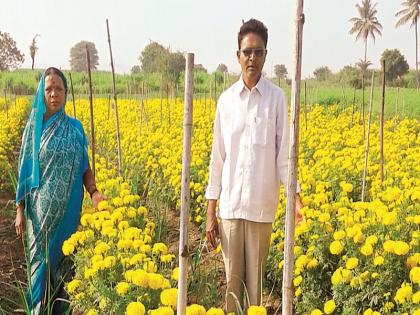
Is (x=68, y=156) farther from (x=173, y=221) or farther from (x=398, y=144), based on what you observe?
(x=398, y=144)

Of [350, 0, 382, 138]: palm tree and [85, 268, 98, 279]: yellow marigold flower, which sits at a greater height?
[350, 0, 382, 138]: palm tree

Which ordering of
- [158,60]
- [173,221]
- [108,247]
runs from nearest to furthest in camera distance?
1. [108,247]
2. [173,221]
3. [158,60]

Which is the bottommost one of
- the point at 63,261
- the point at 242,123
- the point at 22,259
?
the point at 22,259

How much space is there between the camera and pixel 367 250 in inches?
120

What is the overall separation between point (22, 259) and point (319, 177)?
304 cm

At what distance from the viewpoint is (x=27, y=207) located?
3.39 m

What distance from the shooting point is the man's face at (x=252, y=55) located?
2.51m

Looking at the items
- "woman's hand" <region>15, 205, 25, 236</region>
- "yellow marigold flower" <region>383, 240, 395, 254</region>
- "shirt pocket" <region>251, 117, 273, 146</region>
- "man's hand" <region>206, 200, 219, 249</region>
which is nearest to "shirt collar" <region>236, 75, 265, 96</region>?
"shirt pocket" <region>251, 117, 273, 146</region>

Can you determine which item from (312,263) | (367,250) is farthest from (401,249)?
(312,263)

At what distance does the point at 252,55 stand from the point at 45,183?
1.61 m

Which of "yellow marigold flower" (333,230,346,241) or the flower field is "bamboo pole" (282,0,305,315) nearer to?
the flower field

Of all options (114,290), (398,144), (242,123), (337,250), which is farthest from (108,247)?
(398,144)

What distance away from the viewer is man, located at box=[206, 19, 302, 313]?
2572 millimetres

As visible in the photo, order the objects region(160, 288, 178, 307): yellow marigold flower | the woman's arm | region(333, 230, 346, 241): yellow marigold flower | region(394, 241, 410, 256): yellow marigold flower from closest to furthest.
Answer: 1. region(160, 288, 178, 307): yellow marigold flower
2. region(394, 241, 410, 256): yellow marigold flower
3. region(333, 230, 346, 241): yellow marigold flower
4. the woman's arm
